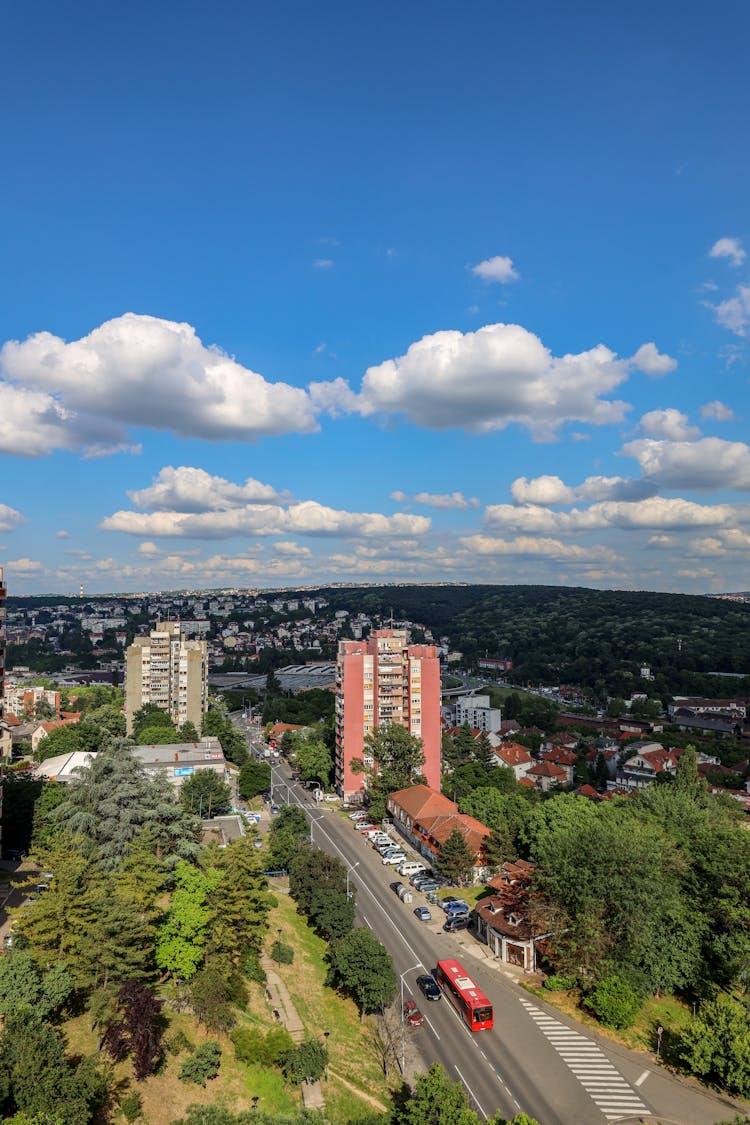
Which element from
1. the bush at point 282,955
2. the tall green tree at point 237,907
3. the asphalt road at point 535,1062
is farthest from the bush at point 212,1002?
the asphalt road at point 535,1062

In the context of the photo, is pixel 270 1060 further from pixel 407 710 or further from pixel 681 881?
pixel 407 710

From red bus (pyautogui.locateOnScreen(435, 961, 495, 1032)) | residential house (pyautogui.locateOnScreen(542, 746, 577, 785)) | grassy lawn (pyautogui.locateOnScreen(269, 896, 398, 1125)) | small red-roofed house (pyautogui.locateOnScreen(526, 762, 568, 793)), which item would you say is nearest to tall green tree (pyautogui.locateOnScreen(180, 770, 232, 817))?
grassy lawn (pyautogui.locateOnScreen(269, 896, 398, 1125))

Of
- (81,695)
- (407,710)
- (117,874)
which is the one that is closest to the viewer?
(117,874)

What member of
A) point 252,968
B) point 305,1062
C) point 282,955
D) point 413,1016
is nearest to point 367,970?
point 413,1016

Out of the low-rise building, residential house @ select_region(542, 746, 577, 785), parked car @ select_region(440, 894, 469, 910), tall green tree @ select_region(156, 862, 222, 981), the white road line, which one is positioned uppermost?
tall green tree @ select_region(156, 862, 222, 981)

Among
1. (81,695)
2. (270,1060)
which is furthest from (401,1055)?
(81,695)

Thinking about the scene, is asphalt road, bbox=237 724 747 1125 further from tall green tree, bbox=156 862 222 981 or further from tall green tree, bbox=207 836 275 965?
tall green tree, bbox=156 862 222 981

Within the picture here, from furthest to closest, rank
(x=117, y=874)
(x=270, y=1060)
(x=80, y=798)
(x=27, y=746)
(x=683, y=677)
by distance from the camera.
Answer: (x=683, y=677), (x=27, y=746), (x=80, y=798), (x=117, y=874), (x=270, y=1060)
